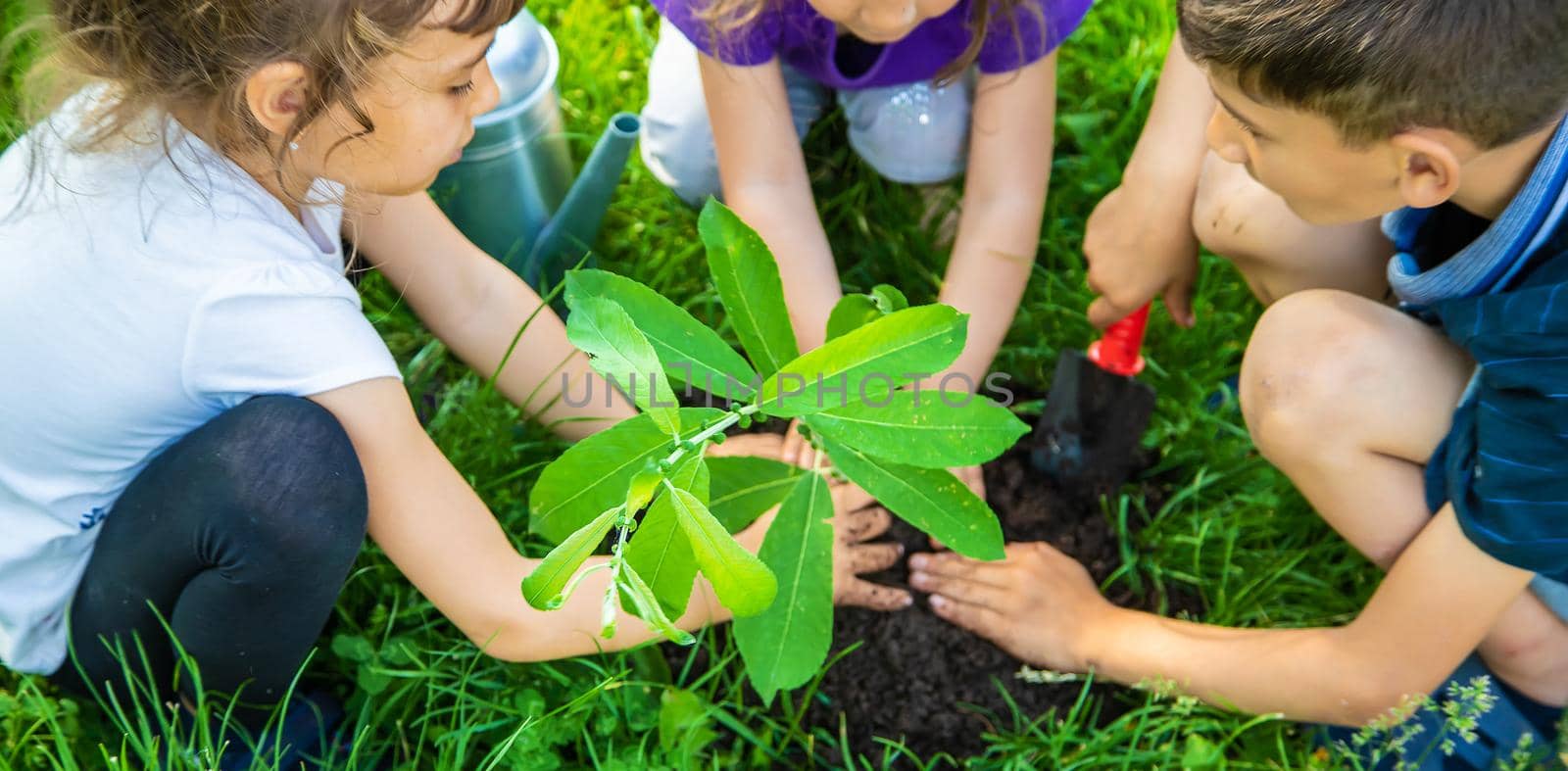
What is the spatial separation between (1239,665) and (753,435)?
2.09 feet

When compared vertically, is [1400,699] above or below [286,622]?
below

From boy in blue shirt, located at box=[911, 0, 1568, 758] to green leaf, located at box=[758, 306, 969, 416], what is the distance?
0.47 metres

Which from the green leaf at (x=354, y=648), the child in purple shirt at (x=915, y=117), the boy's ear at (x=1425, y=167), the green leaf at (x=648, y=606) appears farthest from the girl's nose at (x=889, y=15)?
the green leaf at (x=354, y=648)

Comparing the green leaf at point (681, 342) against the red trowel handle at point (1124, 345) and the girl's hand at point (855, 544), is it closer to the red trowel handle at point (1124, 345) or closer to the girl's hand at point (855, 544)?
the girl's hand at point (855, 544)

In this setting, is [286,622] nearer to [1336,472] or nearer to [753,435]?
[753,435]

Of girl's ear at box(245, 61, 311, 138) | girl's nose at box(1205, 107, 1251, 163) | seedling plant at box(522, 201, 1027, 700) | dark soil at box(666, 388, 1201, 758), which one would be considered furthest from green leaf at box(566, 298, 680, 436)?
girl's nose at box(1205, 107, 1251, 163)

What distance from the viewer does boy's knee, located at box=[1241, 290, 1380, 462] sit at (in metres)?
A: 1.36

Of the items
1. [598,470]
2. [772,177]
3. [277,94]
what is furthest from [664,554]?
[772,177]

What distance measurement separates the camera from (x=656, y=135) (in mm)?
1853

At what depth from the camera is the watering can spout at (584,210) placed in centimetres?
160

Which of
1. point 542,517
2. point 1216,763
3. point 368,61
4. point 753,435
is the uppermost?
point 368,61

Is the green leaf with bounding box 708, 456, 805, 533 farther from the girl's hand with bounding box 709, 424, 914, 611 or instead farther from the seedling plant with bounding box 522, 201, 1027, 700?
the girl's hand with bounding box 709, 424, 914, 611

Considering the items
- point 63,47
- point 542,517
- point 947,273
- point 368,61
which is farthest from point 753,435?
point 63,47

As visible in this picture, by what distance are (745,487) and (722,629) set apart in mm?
401
